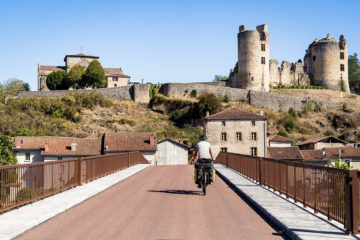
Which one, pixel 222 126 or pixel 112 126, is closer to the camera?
pixel 222 126

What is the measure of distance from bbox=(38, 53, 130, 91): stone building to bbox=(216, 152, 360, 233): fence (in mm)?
84736

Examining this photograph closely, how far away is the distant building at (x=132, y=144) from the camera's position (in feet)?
190

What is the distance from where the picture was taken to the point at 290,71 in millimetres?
92688

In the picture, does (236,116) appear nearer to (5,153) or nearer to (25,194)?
(5,153)

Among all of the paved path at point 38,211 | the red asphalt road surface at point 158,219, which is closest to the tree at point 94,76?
the paved path at point 38,211

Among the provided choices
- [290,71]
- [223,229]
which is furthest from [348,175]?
[290,71]

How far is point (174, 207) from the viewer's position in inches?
415

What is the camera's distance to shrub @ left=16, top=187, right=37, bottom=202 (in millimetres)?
10163

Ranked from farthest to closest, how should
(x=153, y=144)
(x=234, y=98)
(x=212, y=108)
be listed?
(x=234, y=98) → (x=212, y=108) → (x=153, y=144)

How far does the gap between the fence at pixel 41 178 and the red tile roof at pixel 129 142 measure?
38875 millimetres

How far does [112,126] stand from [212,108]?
Answer: 698 inches

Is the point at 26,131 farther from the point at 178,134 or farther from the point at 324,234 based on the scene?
the point at 324,234

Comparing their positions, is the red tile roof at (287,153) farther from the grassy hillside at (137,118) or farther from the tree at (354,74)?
the tree at (354,74)

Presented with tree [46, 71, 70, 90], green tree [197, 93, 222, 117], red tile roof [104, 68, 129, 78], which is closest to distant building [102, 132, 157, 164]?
green tree [197, 93, 222, 117]
